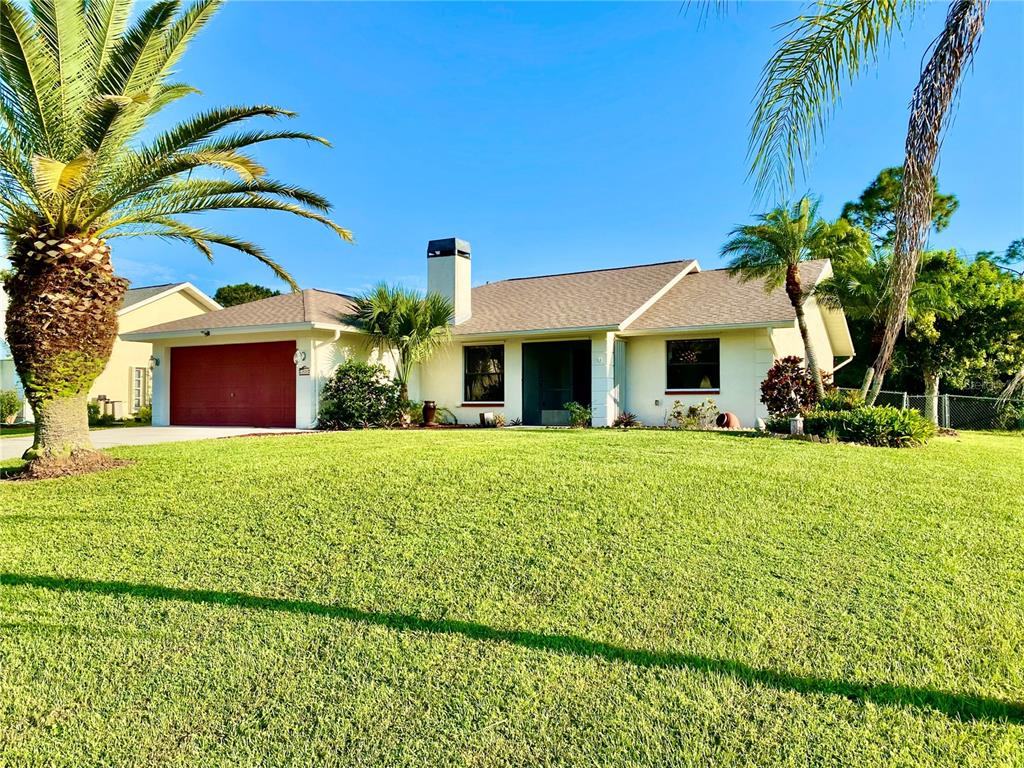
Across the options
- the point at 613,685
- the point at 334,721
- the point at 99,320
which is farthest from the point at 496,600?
the point at 99,320

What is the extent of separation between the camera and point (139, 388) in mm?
25672

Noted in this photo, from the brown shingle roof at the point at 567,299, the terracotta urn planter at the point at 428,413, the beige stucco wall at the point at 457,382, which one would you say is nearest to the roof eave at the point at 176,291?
the beige stucco wall at the point at 457,382

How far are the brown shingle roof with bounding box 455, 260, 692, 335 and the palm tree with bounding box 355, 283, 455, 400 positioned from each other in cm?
106

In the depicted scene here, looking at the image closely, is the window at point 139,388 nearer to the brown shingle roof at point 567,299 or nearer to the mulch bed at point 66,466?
the brown shingle roof at point 567,299

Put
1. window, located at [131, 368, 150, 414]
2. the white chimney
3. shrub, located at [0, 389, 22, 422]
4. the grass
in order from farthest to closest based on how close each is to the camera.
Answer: window, located at [131, 368, 150, 414], shrub, located at [0, 389, 22, 422], the white chimney, the grass

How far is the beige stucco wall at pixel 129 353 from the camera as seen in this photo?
24.4 m

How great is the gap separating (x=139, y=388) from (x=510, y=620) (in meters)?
25.6

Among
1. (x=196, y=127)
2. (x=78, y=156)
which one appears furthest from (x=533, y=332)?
(x=78, y=156)

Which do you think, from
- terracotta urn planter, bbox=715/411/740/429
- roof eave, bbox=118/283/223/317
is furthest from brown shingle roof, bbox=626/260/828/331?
roof eave, bbox=118/283/223/317

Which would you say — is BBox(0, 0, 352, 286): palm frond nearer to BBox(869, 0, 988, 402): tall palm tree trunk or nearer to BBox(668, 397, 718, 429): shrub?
BBox(869, 0, 988, 402): tall palm tree trunk

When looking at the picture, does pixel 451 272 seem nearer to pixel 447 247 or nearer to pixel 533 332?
pixel 447 247

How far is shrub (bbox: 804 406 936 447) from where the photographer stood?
39.4 feet

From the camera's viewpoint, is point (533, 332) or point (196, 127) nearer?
point (196, 127)

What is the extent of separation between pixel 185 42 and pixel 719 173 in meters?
7.79
